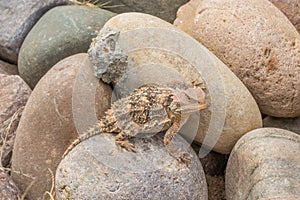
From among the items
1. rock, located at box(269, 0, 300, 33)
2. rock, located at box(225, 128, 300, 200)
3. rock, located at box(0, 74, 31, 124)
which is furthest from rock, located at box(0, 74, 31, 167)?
rock, located at box(269, 0, 300, 33)

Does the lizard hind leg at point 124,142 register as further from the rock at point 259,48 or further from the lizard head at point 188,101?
the rock at point 259,48

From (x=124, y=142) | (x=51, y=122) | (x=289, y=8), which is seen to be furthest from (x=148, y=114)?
(x=289, y=8)

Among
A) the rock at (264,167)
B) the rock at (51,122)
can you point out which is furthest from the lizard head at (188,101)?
the rock at (51,122)

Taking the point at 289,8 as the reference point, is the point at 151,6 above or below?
below

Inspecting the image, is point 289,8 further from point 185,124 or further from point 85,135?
point 85,135

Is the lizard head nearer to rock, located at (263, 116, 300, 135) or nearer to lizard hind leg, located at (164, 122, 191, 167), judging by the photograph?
lizard hind leg, located at (164, 122, 191, 167)

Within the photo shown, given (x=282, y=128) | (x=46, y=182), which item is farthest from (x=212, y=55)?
(x=46, y=182)
